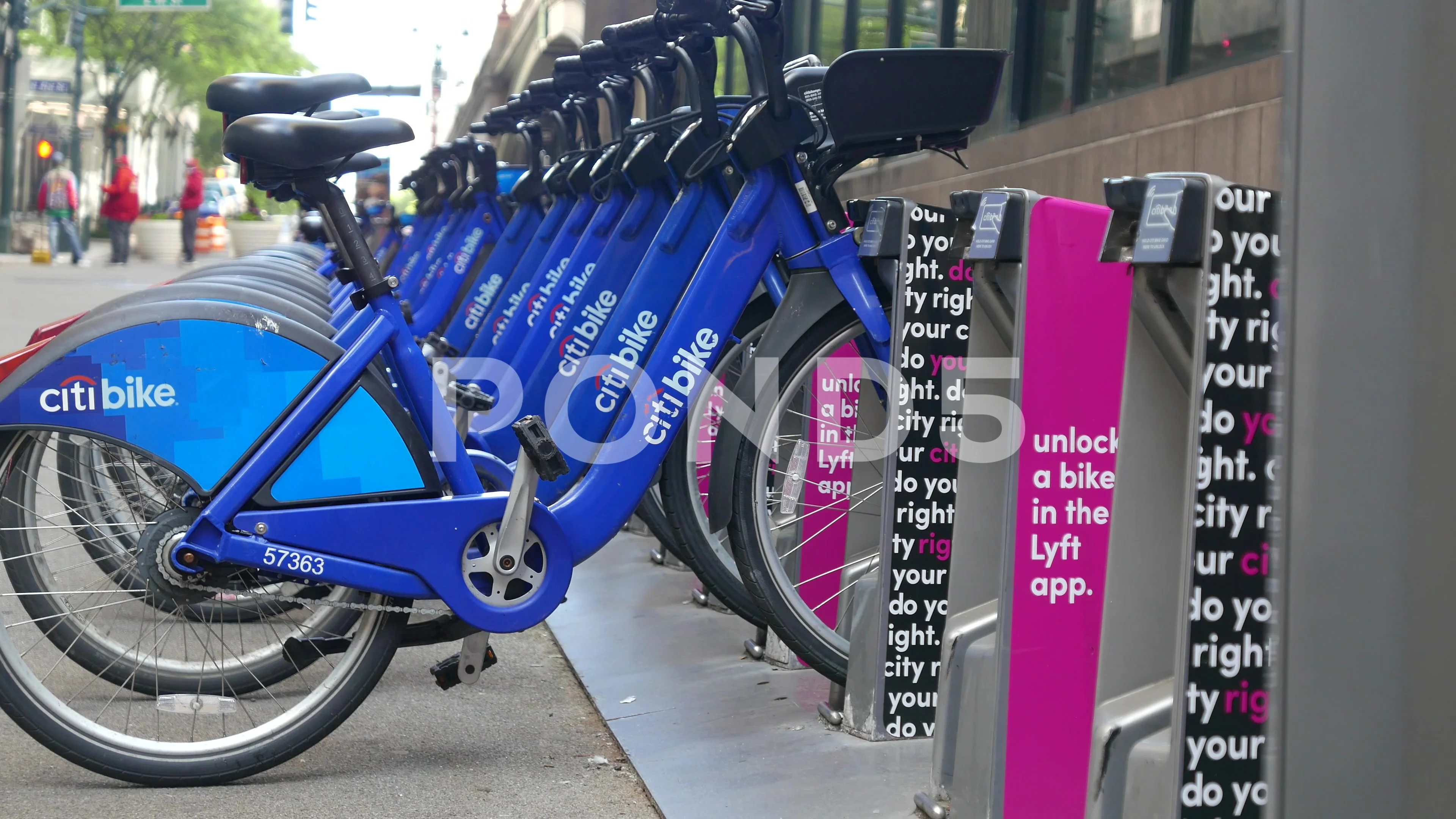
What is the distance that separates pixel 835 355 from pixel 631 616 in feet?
5.63

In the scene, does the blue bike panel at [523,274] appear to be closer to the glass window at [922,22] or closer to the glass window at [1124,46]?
the glass window at [1124,46]

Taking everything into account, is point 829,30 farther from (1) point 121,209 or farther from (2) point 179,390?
(1) point 121,209

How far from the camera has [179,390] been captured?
128 inches

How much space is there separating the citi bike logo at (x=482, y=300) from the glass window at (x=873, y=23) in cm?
416

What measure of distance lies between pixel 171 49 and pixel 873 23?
41186 mm

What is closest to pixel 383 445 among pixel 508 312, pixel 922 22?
pixel 508 312

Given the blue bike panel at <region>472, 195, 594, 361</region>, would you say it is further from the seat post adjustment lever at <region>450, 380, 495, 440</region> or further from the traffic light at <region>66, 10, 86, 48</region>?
the traffic light at <region>66, 10, 86, 48</region>

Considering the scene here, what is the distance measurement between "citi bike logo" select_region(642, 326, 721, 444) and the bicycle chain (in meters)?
0.65

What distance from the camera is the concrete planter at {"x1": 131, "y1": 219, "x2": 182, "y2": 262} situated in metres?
34.3

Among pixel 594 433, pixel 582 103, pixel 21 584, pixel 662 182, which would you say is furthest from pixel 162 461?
pixel 582 103

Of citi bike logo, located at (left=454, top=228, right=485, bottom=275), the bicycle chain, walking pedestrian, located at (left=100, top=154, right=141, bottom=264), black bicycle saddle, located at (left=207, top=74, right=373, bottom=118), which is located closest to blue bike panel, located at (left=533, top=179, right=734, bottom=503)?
the bicycle chain

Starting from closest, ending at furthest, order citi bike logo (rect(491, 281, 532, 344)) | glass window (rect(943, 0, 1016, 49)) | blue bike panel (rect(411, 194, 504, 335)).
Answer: citi bike logo (rect(491, 281, 532, 344)) → blue bike panel (rect(411, 194, 504, 335)) → glass window (rect(943, 0, 1016, 49))

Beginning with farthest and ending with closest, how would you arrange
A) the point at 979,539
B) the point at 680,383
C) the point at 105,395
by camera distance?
the point at 680,383
the point at 105,395
the point at 979,539

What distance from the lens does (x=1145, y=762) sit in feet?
7.61
